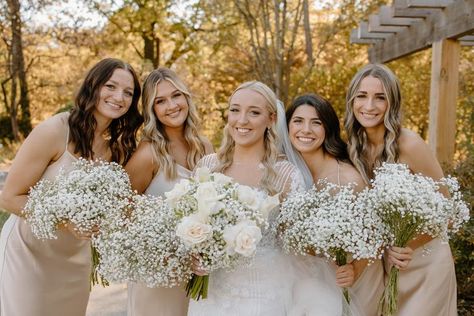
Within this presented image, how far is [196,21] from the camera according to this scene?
20.9m

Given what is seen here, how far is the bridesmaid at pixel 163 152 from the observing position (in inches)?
153

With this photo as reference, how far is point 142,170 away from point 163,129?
0.41 m

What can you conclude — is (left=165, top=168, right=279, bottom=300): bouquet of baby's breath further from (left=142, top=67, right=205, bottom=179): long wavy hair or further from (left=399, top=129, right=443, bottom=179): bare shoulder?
(left=399, top=129, right=443, bottom=179): bare shoulder

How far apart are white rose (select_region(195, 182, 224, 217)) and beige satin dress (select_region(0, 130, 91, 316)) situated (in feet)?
4.10

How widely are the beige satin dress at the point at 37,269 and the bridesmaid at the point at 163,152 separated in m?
0.50

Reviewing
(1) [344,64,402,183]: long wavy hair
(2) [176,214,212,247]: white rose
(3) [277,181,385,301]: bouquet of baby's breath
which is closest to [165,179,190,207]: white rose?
(2) [176,214,212,247]: white rose

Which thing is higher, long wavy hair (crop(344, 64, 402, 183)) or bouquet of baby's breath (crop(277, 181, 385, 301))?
long wavy hair (crop(344, 64, 402, 183))

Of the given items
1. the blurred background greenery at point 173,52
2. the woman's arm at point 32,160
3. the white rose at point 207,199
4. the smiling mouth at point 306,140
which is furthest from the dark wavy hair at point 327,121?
the blurred background greenery at point 173,52

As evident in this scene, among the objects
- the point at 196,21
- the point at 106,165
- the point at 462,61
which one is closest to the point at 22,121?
the point at 196,21

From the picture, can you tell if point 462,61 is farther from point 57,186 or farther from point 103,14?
point 57,186

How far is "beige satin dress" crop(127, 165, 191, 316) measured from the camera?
12.7ft

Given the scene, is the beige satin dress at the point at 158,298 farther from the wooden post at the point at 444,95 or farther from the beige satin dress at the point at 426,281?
the wooden post at the point at 444,95

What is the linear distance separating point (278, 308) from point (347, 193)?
2.79 feet

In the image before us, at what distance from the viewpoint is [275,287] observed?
3406mm
